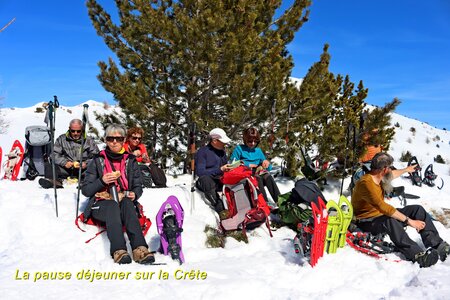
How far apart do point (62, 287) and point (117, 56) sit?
19.8 feet

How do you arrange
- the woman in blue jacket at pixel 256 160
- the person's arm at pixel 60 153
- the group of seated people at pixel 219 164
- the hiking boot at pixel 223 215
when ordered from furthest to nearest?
the person's arm at pixel 60 153, the woman in blue jacket at pixel 256 160, the group of seated people at pixel 219 164, the hiking boot at pixel 223 215

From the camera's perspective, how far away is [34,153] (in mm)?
7328

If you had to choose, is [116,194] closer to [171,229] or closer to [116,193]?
[116,193]

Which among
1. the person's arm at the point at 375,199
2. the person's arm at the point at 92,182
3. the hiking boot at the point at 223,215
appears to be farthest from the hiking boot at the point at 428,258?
the person's arm at the point at 92,182

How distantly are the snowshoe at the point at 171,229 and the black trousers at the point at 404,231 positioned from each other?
2.50 m

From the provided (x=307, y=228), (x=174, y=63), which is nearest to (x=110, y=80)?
(x=174, y=63)

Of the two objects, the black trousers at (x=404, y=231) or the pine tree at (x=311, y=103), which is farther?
the pine tree at (x=311, y=103)

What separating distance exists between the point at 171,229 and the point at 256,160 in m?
2.76

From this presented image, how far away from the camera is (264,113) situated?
7590 millimetres

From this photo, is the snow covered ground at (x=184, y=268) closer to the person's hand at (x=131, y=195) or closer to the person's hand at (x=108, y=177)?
the person's hand at (x=131, y=195)

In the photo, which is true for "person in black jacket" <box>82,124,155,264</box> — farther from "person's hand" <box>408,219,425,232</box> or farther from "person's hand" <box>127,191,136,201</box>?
"person's hand" <box>408,219,425,232</box>

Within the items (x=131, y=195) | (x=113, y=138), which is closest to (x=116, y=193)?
(x=131, y=195)

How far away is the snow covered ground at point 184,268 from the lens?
122 inches

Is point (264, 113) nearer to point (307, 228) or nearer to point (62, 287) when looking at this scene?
point (307, 228)
